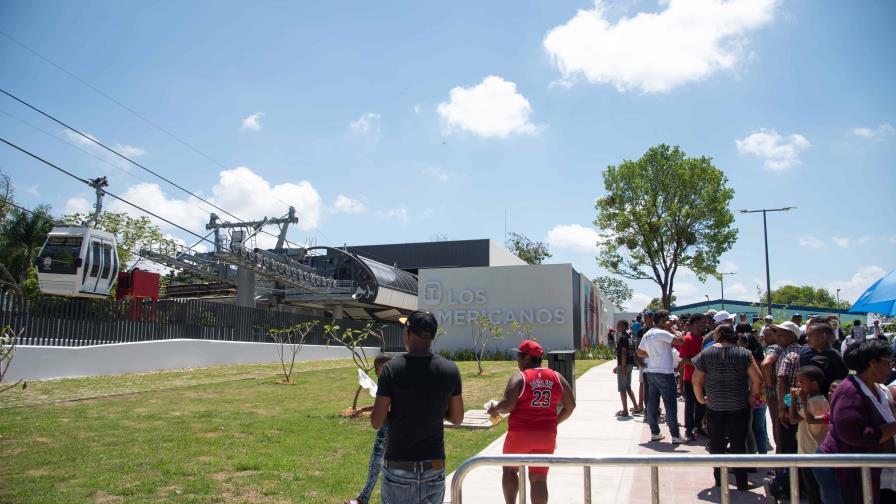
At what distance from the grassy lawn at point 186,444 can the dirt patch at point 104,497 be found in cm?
2

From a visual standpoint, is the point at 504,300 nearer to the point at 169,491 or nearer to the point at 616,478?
the point at 616,478

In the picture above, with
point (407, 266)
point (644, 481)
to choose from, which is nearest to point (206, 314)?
point (644, 481)

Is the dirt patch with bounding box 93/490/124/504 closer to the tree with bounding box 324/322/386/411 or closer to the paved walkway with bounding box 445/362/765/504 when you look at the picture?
the paved walkway with bounding box 445/362/765/504

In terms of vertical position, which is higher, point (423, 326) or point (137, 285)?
point (137, 285)

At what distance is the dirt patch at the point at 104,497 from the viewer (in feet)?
19.6

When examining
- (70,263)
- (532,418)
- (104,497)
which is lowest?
(104,497)

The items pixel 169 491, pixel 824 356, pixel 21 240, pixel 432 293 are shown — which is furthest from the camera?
pixel 21 240

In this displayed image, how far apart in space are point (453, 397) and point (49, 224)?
43196 millimetres

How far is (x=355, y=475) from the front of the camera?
6.98m

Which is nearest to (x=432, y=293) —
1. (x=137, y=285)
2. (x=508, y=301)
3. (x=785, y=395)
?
(x=508, y=301)

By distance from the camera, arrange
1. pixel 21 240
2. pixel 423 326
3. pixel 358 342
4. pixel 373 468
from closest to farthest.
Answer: pixel 423 326 < pixel 373 468 < pixel 358 342 < pixel 21 240

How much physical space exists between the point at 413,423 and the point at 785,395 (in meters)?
3.52

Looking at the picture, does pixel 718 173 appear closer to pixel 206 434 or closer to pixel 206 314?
pixel 206 314

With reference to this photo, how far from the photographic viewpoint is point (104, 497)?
20.0 ft
